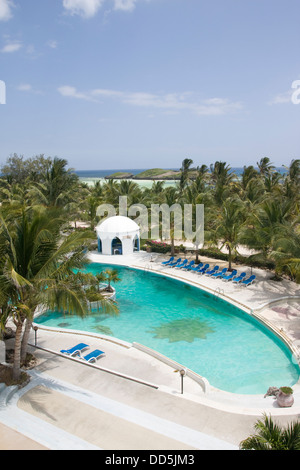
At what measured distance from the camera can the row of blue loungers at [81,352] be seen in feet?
34.6

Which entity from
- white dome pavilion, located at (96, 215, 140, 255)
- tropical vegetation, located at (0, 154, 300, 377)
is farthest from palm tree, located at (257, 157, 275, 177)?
white dome pavilion, located at (96, 215, 140, 255)

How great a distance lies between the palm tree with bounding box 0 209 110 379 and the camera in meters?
7.98

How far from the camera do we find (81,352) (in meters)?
11.2

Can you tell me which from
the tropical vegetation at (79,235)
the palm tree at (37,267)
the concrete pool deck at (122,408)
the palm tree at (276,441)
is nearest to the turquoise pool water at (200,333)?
the concrete pool deck at (122,408)

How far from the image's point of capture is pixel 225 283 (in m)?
18.8

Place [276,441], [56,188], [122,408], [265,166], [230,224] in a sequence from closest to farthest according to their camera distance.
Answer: [276,441], [122,408], [230,224], [56,188], [265,166]

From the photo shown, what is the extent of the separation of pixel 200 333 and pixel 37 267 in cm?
829

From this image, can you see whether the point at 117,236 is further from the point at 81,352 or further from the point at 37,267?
the point at 37,267

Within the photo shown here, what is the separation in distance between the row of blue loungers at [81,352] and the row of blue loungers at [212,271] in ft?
33.2

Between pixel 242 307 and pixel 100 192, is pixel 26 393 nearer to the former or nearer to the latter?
pixel 242 307

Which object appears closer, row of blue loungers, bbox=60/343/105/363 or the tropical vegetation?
the tropical vegetation

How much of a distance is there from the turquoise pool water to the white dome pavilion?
658cm

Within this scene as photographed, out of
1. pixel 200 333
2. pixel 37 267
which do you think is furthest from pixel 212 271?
pixel 37 267

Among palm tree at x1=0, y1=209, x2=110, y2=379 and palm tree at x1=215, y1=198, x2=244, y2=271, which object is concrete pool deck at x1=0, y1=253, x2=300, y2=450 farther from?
palm tree at x1=215, y1=198, x2=244, y2=271
